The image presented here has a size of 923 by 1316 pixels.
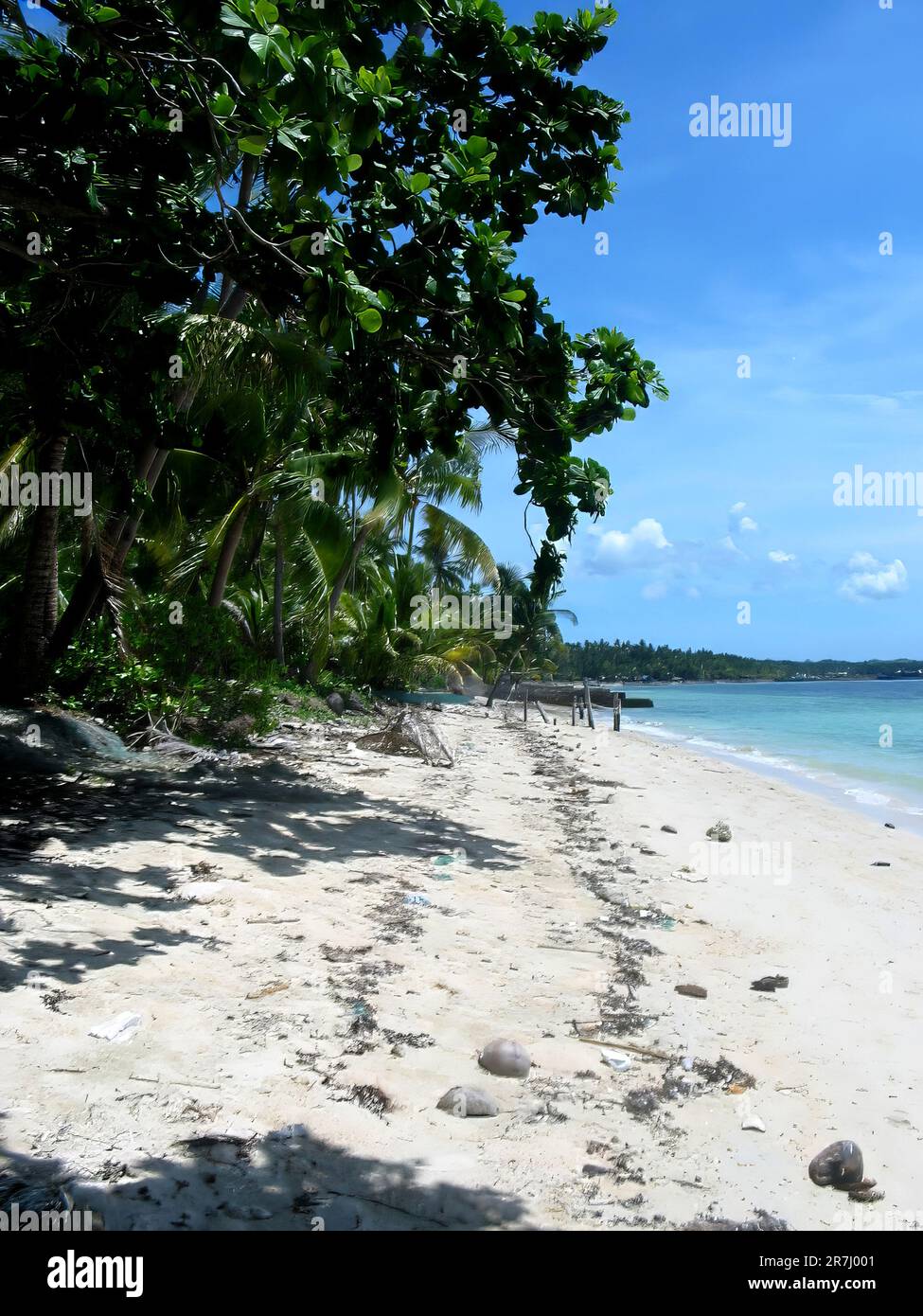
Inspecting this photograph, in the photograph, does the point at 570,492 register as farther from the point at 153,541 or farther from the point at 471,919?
the point at 153,541

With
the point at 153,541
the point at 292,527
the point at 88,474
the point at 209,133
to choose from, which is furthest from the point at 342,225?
the point at 292,527

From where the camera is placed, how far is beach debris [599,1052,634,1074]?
4.07 meters

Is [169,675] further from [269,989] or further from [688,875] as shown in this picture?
[269,989]

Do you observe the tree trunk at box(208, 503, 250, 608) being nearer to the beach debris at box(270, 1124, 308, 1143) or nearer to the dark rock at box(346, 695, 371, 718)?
the dark rock at box(346, 695, 371, 718)

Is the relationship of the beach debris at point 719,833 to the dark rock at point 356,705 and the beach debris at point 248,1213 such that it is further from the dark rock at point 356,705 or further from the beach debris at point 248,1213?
the dark rock at point 356,705

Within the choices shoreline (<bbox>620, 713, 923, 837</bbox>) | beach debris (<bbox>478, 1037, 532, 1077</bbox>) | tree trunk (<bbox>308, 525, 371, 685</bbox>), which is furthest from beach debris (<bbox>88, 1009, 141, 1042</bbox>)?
tree trunk (<bbox>308, 525, 371, 685</bbox>)

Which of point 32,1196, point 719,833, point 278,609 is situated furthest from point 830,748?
point 32,1196

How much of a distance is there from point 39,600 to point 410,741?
6.33 metres

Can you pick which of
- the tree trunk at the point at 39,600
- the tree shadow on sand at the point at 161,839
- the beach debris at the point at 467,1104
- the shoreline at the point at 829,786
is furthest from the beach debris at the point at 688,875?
the tree trunk at the point at 39,600

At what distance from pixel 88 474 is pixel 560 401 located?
18.6 ft

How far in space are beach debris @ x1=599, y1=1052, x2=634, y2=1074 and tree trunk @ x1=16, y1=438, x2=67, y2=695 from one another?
744 centimetres

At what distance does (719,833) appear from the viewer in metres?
10.2
